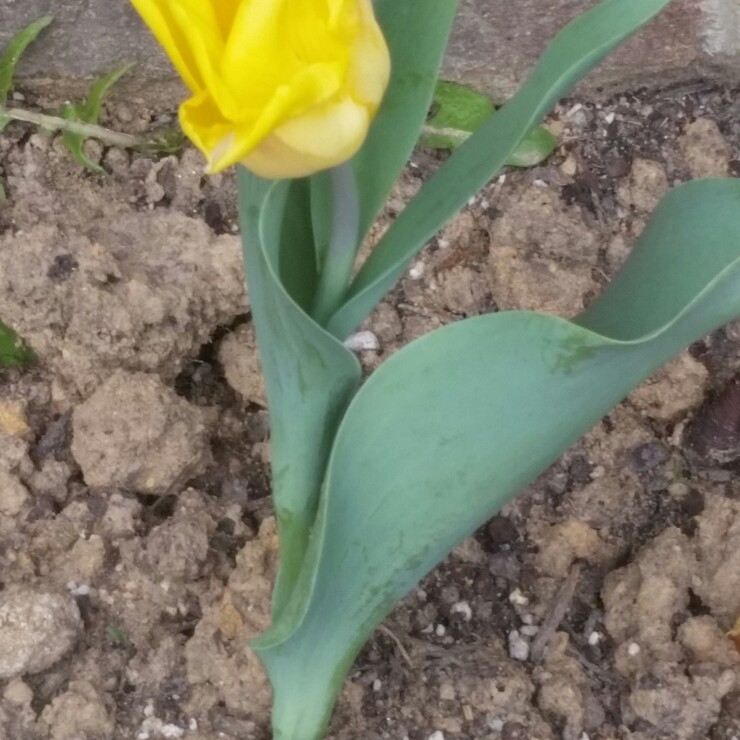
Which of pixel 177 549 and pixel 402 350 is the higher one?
pixel 402 350

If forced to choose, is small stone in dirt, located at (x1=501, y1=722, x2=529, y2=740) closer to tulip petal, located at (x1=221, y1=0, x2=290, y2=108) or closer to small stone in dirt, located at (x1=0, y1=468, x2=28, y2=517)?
small stone in dirt, located at (x1=0, y1=468, x2=28, y2=517)

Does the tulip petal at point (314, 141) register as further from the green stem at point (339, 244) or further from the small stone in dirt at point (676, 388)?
the small stone in dirt at point (676, 388)

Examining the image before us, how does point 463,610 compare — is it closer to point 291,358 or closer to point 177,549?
point 177,549

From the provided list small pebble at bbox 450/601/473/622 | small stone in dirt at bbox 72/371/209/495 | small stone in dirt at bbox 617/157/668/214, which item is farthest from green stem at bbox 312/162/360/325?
small stone in dirt at bbox 617/157/668/214

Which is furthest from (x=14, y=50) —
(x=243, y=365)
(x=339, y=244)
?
(x=339, y=244)

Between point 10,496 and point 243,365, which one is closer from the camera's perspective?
point 10,496

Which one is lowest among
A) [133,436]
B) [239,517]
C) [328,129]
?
[239,517]

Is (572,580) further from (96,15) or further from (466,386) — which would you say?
(96,15)
